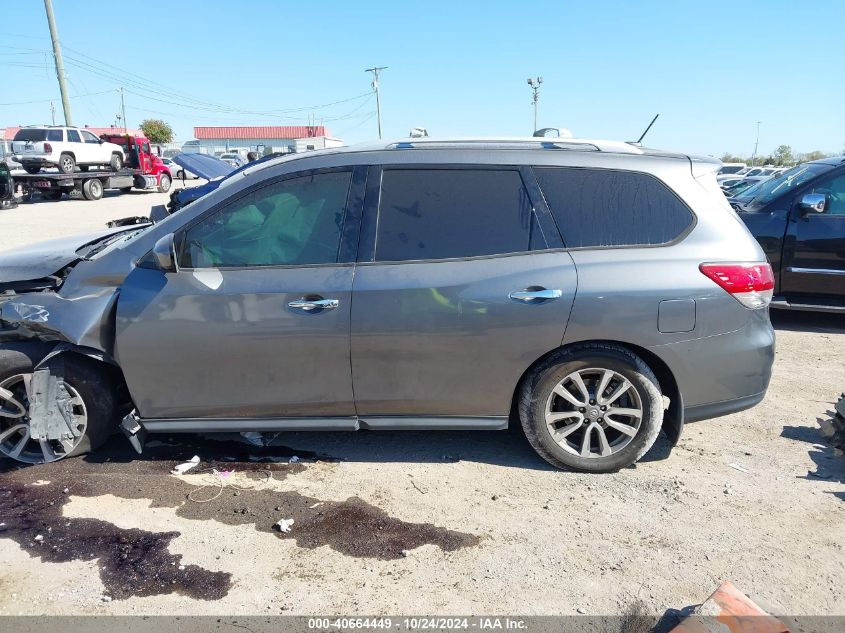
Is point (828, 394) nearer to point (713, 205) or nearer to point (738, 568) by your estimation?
point (713, 205)

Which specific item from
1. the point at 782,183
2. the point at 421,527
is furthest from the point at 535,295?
the point at 782,183

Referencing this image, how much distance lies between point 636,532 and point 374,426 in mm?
1544

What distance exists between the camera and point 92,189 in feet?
81.0

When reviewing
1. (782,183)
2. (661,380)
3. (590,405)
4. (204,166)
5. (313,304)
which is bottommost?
(590,405)

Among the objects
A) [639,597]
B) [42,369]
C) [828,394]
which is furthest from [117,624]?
[828,394]

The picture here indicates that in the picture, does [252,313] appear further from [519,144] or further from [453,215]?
[519,144]

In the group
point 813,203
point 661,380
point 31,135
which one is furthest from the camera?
point 31,135

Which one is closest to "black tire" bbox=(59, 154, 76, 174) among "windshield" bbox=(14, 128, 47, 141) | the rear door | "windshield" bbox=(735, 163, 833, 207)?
"windshield" bbox=(14, 128, 47, 141)

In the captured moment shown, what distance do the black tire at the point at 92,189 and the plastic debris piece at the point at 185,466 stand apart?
79.9 ft

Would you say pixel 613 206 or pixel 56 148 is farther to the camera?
pixel 56 148

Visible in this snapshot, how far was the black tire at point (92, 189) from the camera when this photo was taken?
80.0 feet

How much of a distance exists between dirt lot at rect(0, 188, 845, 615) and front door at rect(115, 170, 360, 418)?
19.9 inches

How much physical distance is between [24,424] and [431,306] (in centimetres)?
265

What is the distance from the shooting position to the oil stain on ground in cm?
289
